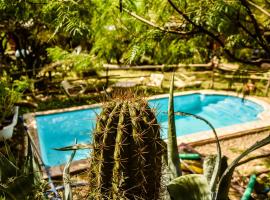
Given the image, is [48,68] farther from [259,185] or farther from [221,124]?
[259,185]

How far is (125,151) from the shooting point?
2.20 m

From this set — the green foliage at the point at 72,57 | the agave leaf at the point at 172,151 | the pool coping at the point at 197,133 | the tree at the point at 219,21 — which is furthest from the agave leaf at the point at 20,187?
the pool coping at the point at 197,133

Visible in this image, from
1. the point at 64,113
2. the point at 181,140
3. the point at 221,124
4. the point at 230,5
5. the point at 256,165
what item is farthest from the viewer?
the point at 221,124

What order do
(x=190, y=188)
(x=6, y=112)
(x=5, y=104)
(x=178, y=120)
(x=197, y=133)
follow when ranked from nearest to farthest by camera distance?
(x=190, y=188)
(x=5, y=104)
(x=6, y=112)
(x=197, y=133)
(x=178, y=120)

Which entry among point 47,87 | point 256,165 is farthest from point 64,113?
point 256,165

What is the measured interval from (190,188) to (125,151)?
50 centimetres

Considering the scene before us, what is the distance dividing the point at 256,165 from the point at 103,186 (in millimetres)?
5524

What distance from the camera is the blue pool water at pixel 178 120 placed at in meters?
11.1

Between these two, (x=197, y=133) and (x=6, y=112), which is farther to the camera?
(x=197, y=133)

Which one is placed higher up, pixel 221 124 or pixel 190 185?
pixel 190 185

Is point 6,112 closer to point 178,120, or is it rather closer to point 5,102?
point 5,102

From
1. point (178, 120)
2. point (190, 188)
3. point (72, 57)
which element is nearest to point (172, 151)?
point (190, 188)

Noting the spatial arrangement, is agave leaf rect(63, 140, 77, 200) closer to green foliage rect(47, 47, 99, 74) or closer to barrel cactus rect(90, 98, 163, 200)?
barrel cactus rect(90, 98, 163, 200)

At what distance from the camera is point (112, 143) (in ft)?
7.29
